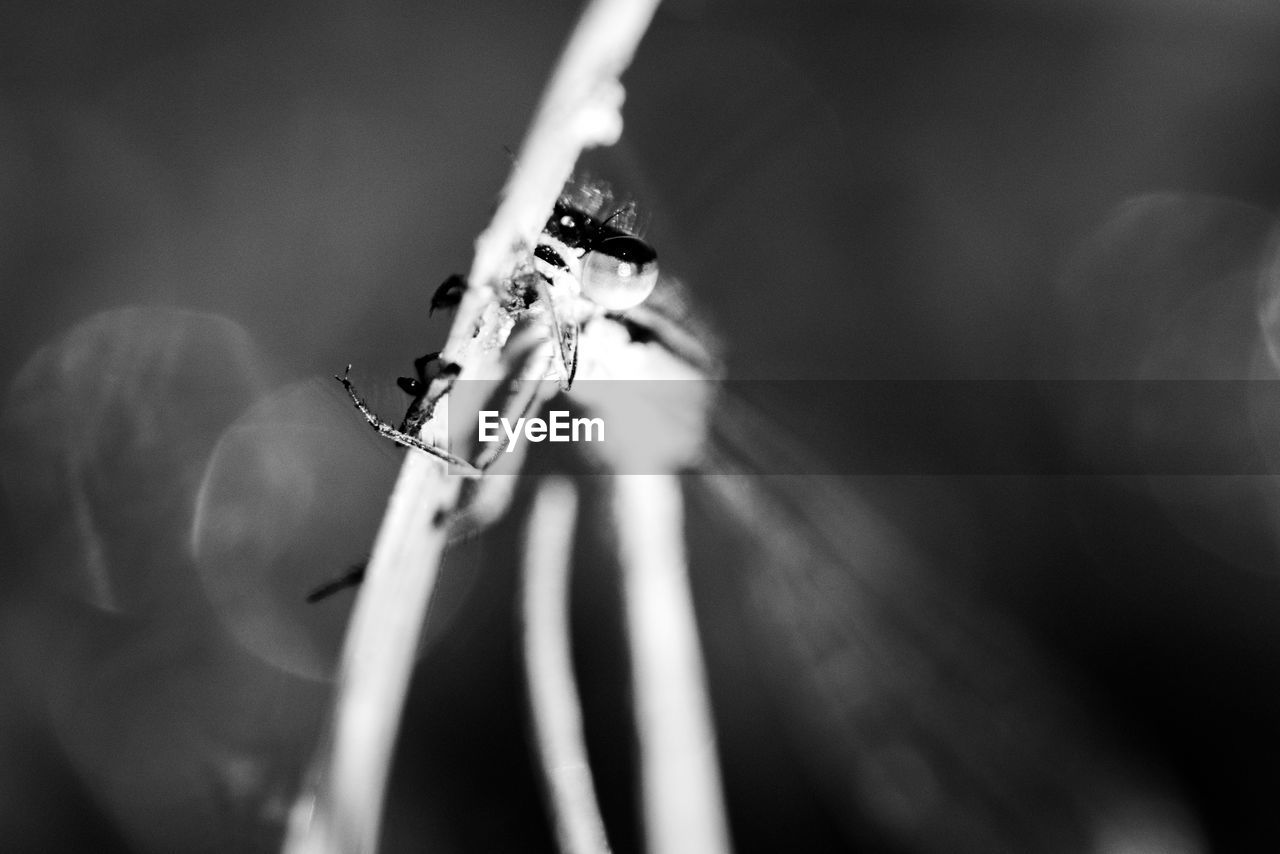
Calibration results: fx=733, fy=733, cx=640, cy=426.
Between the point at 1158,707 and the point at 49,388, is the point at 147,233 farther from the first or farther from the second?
the point at 1158,707

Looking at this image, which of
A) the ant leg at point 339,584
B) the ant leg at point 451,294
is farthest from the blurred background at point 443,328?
the ant leg at point 451,294

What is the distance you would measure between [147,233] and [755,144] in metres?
1.07

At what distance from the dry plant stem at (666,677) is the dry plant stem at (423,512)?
1.17 ft

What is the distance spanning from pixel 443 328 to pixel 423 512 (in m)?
0.35

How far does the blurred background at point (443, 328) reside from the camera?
122cm

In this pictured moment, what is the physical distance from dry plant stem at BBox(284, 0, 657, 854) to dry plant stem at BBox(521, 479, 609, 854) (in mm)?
222

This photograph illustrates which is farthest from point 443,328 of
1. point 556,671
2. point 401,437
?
point 556,671

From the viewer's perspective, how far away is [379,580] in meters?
1.01

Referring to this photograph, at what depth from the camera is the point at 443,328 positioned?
117 centimetres

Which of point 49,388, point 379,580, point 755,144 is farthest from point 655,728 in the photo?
point 49,388

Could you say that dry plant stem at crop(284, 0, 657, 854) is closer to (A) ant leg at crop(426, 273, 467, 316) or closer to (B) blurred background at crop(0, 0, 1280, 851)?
(A) ant leg at crop(426, 273, 467, 316)

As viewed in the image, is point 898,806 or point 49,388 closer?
point 898,806

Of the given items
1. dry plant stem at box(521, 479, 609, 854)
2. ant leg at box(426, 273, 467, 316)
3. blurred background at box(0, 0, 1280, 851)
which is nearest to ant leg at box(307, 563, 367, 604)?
blurred background at box(0, 0, 1280, 851)

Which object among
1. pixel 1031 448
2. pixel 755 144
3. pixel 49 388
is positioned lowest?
pixel 49 388
